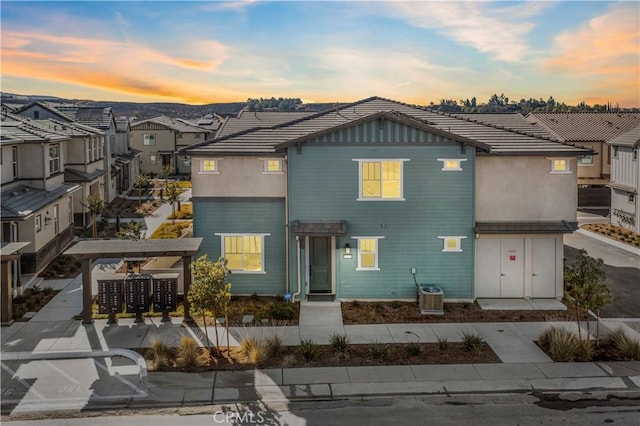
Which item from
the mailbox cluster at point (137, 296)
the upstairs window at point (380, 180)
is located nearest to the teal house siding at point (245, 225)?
the mailbox cluster at point (137, 296)

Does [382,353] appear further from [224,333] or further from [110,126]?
[110,126]

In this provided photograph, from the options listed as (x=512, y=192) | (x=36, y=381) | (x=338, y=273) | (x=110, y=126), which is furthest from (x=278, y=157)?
(x=110, y=126)

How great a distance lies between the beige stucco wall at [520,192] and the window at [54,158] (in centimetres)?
2063

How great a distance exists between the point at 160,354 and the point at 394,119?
34.4 ft

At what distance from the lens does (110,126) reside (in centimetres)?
4534

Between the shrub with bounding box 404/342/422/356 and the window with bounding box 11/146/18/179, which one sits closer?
the shrub with bounding box 404/342/422/356

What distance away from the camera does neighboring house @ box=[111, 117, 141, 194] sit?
1847 inches

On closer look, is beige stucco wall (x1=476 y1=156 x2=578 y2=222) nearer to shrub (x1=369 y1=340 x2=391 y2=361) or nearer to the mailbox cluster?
shrub (x1=369 y1=340 x2=391 y2=361)

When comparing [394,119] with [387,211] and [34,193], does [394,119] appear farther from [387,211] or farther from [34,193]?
[34,193]

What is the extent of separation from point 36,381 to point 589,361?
44.6 feet

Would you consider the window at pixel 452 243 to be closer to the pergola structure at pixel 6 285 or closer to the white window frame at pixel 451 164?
the white window frame at pixel 451 164

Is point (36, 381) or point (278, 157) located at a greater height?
point (278, 157)

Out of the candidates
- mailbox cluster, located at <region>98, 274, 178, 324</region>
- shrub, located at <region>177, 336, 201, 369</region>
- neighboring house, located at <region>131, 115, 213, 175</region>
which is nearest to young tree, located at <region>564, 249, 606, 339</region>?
shrub, located at <region>177, 336, 201, 369</region>

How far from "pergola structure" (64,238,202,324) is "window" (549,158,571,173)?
41.1 feet
